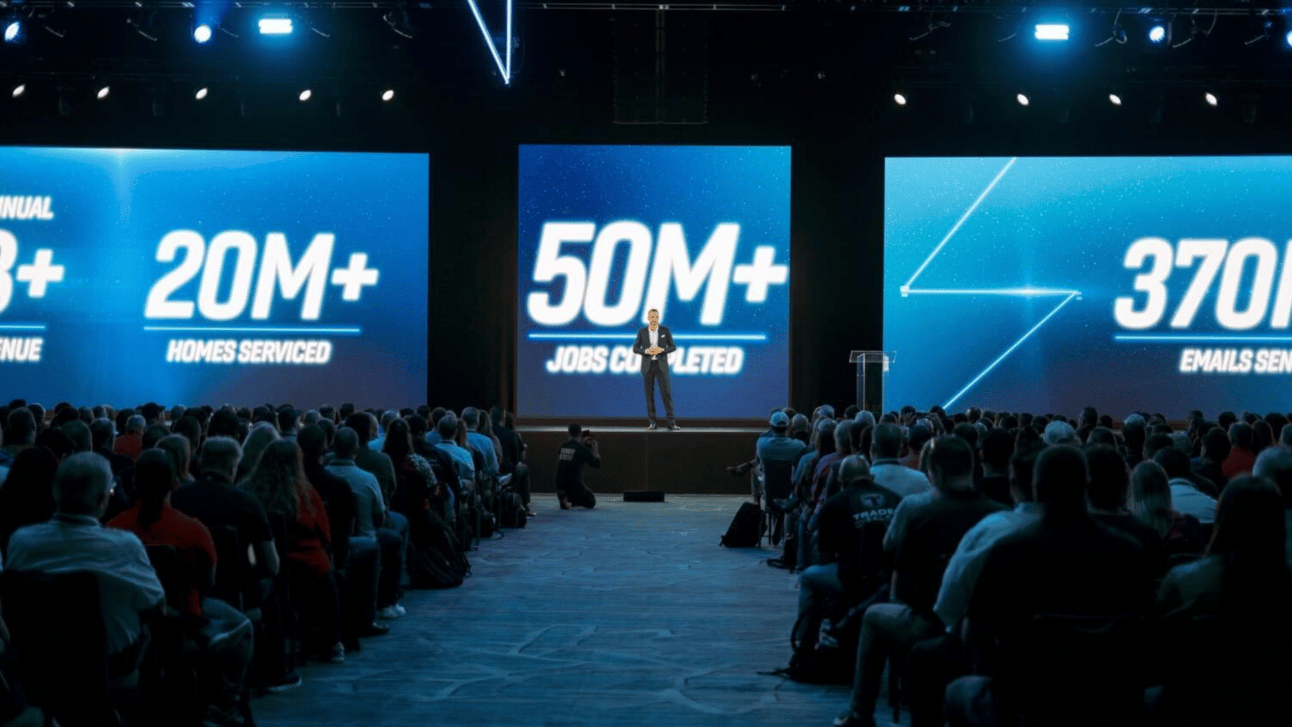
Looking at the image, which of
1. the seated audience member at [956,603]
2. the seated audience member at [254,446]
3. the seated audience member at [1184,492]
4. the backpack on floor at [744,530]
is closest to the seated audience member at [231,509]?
the seated audience member at [254,446]

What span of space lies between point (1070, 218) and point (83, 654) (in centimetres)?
1520

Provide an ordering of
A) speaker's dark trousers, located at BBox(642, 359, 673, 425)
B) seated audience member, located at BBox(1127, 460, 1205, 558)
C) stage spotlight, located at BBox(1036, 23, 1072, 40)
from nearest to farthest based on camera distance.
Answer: seated audience member, located at BBox(1127, 460, 1205, 558) → stage spotlight, located at BBox(1036, 23, 1072, 40) → speaker's dark trousers, located at BBox(642, 359, 673, 425)

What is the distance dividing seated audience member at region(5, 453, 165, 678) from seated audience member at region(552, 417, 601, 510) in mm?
10217

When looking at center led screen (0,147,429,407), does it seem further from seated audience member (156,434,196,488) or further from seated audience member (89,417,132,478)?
seated audience member (156,434,196,488)

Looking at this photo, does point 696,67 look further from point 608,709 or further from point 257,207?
point 608,709

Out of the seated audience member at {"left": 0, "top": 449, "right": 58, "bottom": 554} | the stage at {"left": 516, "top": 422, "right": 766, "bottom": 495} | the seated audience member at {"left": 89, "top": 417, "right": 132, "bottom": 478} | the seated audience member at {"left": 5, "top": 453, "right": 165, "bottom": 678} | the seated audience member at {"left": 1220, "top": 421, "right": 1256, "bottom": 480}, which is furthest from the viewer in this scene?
the stage at {"left": 516, "top": 422, "right": 766, "bottom": 495}

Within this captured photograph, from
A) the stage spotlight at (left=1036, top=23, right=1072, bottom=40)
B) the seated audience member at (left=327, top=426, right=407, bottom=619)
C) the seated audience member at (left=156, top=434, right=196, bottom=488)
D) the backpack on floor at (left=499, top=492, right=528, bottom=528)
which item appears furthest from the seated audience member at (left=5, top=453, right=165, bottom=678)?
the stage spotlight at (left=1036, top=23, right=1072, bottom=40)

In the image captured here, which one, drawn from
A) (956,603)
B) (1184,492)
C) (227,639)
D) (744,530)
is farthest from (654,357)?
(956,603)

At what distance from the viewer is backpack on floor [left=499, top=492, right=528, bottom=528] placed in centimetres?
1289

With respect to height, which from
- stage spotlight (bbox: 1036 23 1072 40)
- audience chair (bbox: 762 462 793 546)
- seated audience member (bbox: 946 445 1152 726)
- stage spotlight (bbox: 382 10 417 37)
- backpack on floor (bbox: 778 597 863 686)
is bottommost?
backpack on floor (bbox: 778 597 863 686)

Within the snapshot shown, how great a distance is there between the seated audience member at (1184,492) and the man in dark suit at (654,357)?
10066mm

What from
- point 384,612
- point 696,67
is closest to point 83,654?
point 384,612

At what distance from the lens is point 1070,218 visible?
679 inches

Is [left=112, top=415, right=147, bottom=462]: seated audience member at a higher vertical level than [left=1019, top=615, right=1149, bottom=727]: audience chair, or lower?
higher
